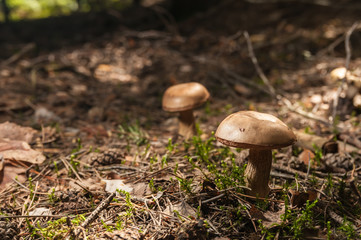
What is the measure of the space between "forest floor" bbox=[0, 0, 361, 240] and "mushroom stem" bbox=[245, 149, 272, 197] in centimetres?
9

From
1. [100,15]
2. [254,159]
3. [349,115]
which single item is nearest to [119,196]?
[254,159]

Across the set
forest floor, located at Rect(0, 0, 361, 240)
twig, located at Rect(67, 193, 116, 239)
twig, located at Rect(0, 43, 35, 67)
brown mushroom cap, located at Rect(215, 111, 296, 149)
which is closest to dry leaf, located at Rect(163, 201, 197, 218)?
forest floor, located at Rect(0, 0, 361, 240)

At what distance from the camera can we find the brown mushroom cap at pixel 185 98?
3129 mm

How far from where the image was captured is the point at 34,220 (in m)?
2.14

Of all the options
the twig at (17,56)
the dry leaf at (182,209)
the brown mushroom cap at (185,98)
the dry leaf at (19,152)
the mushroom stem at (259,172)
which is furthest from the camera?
the twig at (17,56)

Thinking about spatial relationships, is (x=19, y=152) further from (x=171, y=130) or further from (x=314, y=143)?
(x=314, y=143)

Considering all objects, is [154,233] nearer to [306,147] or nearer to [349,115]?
[306,147]

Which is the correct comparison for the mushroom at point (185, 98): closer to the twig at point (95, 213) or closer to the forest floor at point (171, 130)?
the forest floor at point (171, 130)

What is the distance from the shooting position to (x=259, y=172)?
2.20 meters

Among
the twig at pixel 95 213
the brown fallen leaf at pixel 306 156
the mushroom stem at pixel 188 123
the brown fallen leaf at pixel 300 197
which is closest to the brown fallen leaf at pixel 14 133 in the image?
the twig at pixel 95 213

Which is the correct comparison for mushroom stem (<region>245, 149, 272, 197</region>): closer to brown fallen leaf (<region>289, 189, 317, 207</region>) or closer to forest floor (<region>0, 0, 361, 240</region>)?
forest floor (<region>0, 0, 361, 240</region>)

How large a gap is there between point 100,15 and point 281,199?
8.46 meters

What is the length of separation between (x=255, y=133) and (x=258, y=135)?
0.02 metres

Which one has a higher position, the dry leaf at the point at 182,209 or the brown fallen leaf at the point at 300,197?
the brown fallen leaf at the point at 300,197
